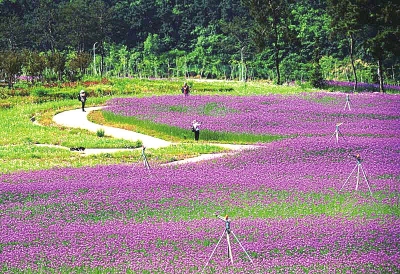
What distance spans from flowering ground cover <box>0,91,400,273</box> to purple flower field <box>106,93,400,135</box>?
30.9 feet

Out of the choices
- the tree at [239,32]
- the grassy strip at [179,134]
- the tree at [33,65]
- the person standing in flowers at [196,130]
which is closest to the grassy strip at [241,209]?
the grassy strip at [179,134]

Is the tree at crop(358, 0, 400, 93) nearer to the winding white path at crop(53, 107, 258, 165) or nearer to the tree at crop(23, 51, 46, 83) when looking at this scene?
the winding white path at crop(53, 107, 258, 165)

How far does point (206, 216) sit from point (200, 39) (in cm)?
9526

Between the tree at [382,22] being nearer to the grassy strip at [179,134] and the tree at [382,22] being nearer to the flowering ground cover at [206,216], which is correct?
the grassy strip at [179,134]

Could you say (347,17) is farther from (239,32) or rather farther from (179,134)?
(239,32)

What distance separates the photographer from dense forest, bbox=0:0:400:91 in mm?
69438

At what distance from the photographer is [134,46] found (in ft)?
398

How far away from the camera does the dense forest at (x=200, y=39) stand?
69.4m

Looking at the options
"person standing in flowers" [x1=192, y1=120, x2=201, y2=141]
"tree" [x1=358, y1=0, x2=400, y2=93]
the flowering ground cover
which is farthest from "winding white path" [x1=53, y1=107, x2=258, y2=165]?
"tree" [x1=358, y1=0, x2=400, y2=93]

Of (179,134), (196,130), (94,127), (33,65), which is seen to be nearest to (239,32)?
(33,65)

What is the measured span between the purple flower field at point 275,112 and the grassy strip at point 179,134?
354mm

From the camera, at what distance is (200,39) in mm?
107312

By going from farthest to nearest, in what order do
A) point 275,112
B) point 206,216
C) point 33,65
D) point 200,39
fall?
point 200,39
point 33,65
point 275,112
point 206,216

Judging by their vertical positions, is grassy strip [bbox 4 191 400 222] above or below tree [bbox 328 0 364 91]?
below
